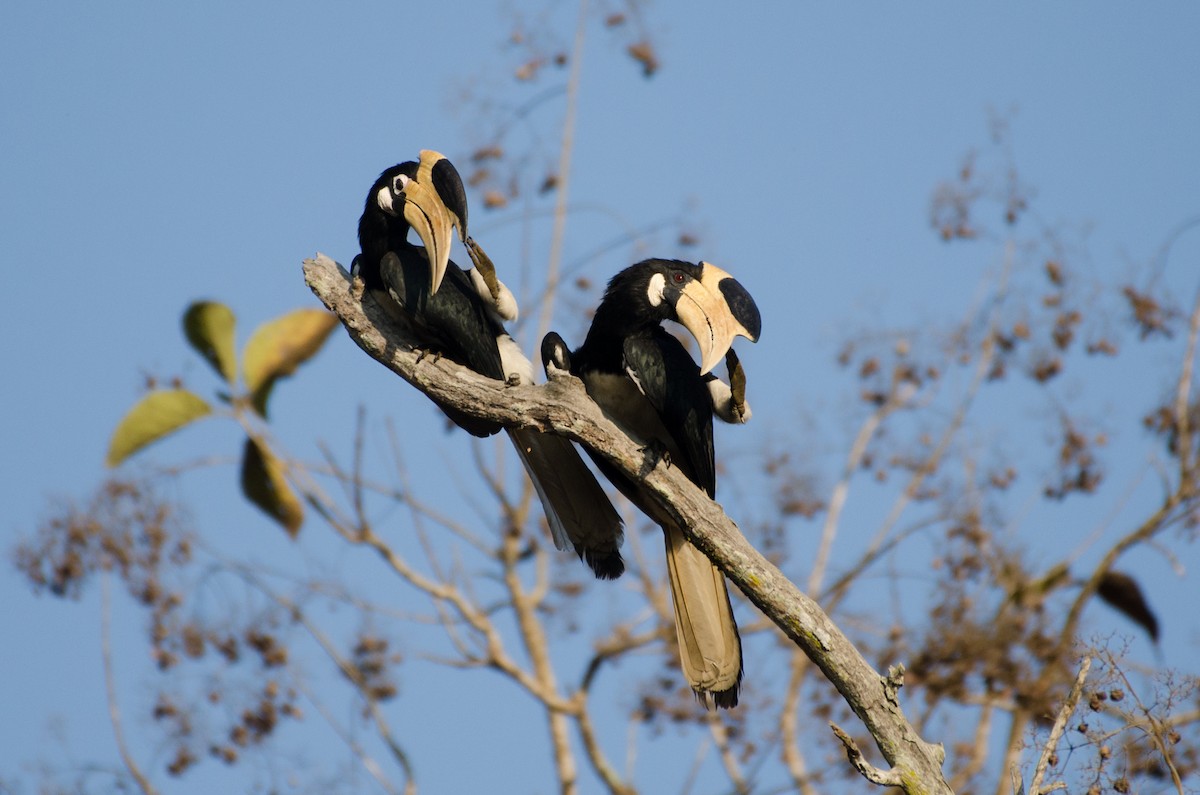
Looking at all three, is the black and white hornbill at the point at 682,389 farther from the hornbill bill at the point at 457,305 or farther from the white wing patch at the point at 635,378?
the hornbill bill at the point at 457,305

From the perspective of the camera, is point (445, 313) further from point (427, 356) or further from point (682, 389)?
point (682, 389)

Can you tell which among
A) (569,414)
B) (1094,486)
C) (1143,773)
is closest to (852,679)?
(1143,773)

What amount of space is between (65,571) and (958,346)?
6.55 metres

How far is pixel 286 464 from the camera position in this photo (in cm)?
972

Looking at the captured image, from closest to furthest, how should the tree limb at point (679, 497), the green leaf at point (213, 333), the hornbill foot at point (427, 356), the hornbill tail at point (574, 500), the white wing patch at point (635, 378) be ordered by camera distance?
the tree limb at point (679, 497) → the hornbill foot at point (427, 356) → the white wing patch at point (635, 378) → the hornbill tail at point (574, 500) → the green leaf at point (213, 333)

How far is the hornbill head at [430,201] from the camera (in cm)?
547

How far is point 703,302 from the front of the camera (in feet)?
18.1

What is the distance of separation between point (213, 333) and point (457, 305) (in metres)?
3.70

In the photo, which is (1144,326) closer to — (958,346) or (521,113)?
(958,346)

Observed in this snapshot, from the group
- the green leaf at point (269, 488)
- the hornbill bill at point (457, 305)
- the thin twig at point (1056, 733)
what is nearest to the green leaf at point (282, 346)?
the green leaf at point (269, 488)

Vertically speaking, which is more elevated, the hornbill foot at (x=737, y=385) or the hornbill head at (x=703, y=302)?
the hornbill head at (x=703, y=302)

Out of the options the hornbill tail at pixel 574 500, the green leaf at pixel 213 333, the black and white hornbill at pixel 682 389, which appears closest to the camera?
the black and white hornbill at pixel 682 389

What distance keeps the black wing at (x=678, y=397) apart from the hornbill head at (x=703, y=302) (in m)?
0.14

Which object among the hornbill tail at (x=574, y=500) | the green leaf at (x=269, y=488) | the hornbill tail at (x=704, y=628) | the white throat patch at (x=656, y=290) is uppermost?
the green leaf at (x=269, y=488)
